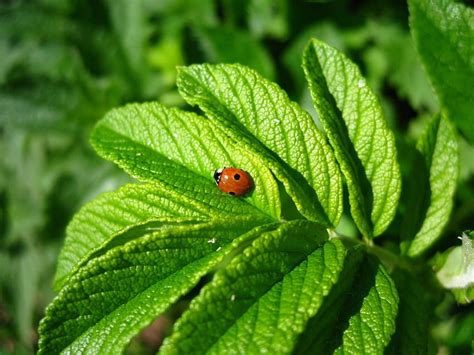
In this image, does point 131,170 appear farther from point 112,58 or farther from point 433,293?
point 112,58

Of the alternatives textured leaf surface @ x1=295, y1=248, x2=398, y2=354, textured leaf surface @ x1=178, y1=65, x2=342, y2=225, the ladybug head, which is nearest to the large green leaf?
textured leaf surface @ x1=295, y1=248, x2=398, y2=354

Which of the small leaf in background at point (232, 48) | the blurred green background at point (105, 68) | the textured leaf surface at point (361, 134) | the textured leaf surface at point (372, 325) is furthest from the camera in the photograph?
the blurred green background at point (105, 68)

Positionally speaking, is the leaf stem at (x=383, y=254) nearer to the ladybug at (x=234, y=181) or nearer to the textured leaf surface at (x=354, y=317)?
the textured leaf surface at (x=354, y=317)

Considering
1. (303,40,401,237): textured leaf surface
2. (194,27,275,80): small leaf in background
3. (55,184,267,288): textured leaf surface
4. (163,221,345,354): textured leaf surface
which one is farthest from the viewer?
(194,27,275,80): small leaf in background

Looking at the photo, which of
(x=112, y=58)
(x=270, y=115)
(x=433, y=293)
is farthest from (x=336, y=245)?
(x=112, y=58)

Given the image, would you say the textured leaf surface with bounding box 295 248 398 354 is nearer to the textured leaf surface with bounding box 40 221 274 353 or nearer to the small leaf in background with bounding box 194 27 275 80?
the textured leaf surface with bounding box 40 221 274 353

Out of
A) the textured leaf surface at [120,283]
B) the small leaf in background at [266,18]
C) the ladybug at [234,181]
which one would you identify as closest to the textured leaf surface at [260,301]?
the textured leaf surface at [120,283]
